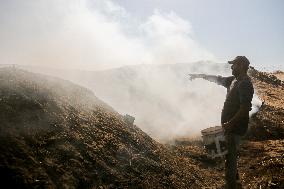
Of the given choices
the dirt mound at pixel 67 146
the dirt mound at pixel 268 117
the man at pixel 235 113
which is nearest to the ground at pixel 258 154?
the dirt mound at pixel 268 117

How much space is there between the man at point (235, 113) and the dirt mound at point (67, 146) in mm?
2175

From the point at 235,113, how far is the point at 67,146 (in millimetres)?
2977

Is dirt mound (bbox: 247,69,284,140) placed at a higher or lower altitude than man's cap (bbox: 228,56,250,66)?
higher

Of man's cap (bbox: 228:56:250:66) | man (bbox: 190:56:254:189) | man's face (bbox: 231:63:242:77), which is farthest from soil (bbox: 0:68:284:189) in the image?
man's cap (bbox: 228:56:250:66)

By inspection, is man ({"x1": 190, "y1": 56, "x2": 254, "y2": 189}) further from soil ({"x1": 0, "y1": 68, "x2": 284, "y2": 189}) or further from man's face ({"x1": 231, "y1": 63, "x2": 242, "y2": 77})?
soil ({"x1": 0, "y1": 68, "x2": 284, "y2": 189})

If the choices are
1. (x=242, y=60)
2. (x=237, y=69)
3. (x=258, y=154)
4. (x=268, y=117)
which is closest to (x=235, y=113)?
(x=237, y=69)

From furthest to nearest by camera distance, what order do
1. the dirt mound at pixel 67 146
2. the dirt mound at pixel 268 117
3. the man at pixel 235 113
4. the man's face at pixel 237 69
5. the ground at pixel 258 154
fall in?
the dirt mound at pixel 268 117 < the ground at pixel 258 154 < the dirt mound at pixel 67 146 < the man's face at pixel 237 69 < the man at pixel 235 113

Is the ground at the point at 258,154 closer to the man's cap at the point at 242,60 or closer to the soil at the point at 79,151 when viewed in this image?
the soil at the point at 79,151

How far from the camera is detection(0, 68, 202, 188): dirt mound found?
500cm

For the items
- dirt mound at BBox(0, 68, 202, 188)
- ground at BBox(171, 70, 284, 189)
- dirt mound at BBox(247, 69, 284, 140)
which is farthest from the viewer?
dirt mound at BBox(247, 69, 284, 140)

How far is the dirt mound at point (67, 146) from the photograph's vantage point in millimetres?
4996

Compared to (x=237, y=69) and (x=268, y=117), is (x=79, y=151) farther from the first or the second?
(x=268, y=117)

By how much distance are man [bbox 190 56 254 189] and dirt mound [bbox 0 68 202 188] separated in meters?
2.17

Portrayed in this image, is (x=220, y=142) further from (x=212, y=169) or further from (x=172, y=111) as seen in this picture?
(x=172, y=111)
